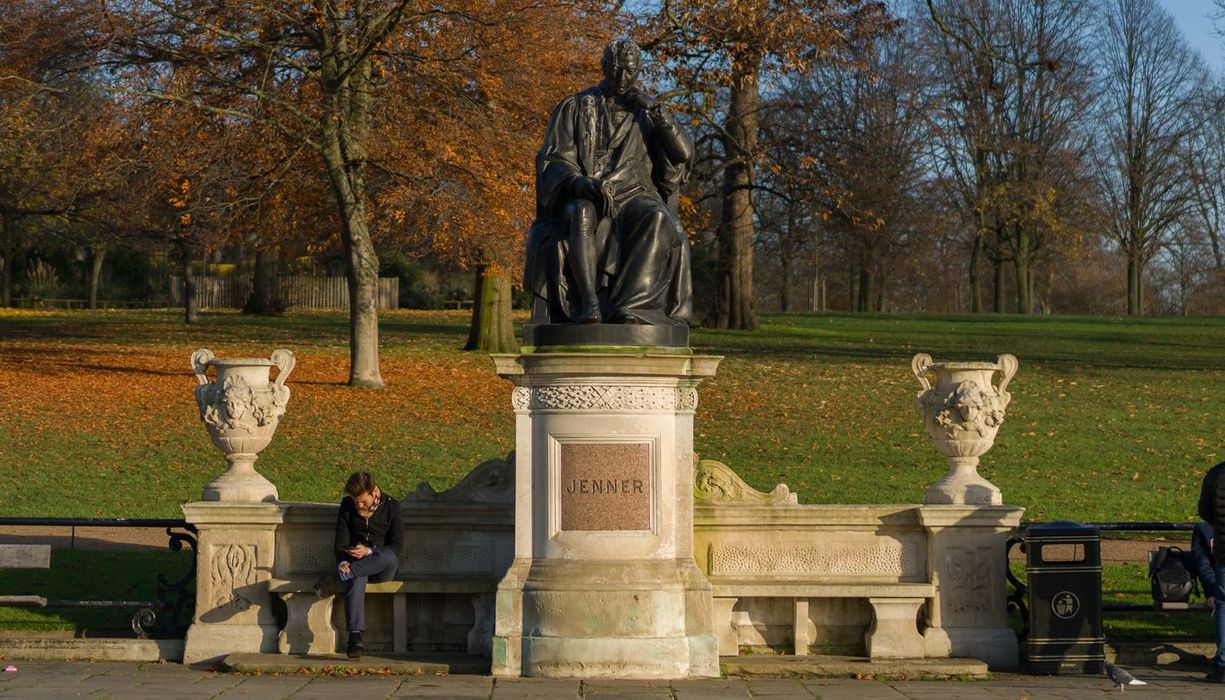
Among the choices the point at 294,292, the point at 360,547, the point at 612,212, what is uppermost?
the point at 294,292

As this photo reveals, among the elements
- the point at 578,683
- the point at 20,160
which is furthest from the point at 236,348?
the point at 578,683

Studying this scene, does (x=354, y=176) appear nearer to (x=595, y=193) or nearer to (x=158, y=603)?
(x=158, y=603)

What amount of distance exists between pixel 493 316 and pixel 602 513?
20.2 m

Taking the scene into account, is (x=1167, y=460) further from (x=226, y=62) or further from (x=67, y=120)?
(x=67, y=120)

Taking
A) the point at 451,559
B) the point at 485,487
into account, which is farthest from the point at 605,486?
the point at 451,559

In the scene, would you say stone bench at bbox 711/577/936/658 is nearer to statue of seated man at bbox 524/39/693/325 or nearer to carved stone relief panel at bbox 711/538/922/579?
carved stone relief panel at bbox 711/538/922/579

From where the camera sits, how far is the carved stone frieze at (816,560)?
10891mm

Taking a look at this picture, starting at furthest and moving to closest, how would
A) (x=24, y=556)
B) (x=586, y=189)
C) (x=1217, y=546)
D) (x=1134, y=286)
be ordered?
1. (x=1134, y=286)
2. (x=24, y=556)
3. (x=586, y=189)
4. (x=1217, y=546)

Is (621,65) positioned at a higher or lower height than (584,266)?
higher

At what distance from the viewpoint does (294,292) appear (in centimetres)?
5153

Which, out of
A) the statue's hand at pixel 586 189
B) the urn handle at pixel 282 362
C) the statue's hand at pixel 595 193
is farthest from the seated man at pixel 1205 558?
the urn handle at pixel 282 362

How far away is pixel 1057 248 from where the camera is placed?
59500 millimetres

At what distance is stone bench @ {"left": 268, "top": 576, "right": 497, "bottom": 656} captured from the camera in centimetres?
1059

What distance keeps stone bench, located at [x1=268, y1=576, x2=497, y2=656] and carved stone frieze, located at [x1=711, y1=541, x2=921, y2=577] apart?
163 cm
